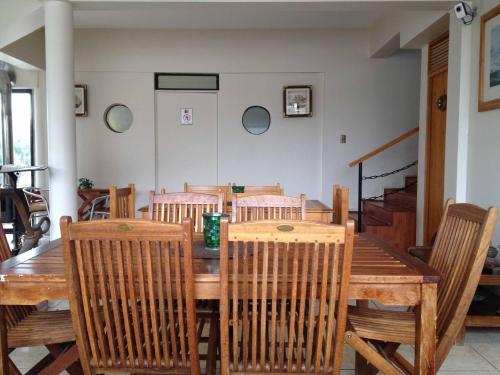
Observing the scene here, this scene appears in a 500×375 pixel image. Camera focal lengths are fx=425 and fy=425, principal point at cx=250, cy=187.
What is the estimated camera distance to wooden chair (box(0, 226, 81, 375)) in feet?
5.08

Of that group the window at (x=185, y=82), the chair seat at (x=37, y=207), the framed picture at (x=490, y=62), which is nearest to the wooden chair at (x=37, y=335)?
the framed picture at (x=490, y=62)

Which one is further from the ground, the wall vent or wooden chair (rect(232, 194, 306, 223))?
the wall vent

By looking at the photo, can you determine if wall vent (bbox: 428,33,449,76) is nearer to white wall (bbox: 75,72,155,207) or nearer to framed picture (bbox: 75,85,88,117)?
white wall (bbox: 75,72,155,207)

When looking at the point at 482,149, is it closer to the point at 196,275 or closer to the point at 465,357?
the point at 465,357

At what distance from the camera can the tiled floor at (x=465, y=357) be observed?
2.29 meters

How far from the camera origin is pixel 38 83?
6.64m

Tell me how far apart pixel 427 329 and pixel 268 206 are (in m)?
1.27

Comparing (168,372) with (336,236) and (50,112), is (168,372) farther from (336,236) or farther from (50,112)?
(50,112)

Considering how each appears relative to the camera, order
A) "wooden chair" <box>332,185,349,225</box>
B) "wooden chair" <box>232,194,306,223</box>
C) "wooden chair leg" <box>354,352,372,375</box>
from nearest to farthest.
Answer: "wooden chair leg" <box>354,352,372,375</box> < "wooden chair" <box>232,194,306,223</box> < "wooden chair" <box>332,185,349,225</box>

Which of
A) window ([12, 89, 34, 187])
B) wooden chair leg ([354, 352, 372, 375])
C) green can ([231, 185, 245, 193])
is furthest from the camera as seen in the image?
window ([12, 89, 34, 187])

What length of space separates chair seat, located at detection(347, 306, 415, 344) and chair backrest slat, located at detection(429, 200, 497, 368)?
128 millimetres

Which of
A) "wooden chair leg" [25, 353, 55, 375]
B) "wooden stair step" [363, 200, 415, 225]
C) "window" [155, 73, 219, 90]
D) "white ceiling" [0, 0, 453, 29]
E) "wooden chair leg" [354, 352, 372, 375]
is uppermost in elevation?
"white ceiling" [0, 0, 453, 29]

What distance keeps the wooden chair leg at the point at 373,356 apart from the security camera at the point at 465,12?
3065mm

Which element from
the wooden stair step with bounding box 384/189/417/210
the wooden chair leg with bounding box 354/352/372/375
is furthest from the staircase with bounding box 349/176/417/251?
the wooden chair leg with bounding box 354/352/372/375
